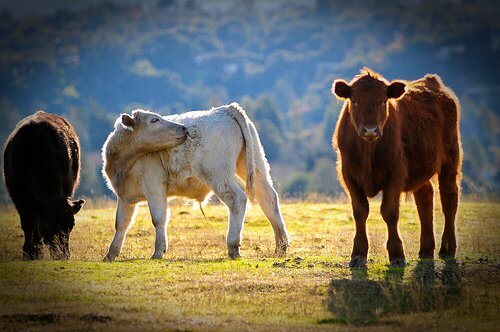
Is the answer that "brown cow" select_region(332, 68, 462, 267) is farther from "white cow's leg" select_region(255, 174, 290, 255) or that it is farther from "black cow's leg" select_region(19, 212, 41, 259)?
"black cow's leg" select_region(19, 212, 41, 259)

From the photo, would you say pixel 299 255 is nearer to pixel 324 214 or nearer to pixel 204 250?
pixel 204 250

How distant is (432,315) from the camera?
457 inches

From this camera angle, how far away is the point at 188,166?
55.8ft

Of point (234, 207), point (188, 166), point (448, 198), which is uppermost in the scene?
point (188, 166)

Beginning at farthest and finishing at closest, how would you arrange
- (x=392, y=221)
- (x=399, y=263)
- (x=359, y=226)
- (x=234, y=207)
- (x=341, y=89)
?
(x=234, y=207) < (x=341, y=89) < (x=359, y=226) < (x=392, y=221) < (x=399, y=263)

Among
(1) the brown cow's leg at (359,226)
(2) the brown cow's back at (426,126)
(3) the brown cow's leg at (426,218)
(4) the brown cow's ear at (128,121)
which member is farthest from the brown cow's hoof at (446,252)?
(4) the brown cow's ear at (128,121)

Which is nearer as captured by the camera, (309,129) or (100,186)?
(100,186)

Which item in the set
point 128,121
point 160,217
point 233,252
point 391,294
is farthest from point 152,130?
point 391,294

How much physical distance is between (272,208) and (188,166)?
5.49ft

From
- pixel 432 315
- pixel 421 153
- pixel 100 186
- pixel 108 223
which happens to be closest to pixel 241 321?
pixel 432 315

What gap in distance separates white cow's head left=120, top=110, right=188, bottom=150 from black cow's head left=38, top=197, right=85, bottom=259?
182cm

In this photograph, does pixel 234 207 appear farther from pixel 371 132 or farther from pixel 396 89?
pixel 396 89

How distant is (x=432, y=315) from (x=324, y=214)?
43.3 feet

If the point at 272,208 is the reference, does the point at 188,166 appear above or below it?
above
